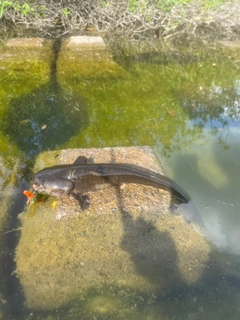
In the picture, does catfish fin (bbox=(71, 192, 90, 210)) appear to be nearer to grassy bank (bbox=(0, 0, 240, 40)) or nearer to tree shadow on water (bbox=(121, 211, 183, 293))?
tree shadow on water (bbox=(121, 211, 183, 293))

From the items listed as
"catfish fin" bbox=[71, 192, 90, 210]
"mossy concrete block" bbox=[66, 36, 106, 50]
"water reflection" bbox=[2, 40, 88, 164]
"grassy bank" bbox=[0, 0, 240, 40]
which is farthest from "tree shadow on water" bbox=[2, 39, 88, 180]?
"grassy bank" bbox=[0, 0, 240, 40]

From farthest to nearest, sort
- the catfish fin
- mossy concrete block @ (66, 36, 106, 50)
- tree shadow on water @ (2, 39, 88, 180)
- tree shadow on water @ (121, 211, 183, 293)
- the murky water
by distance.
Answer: mossy concrete block @ (66, 36, 106, 50)
tree shadow on water @ (2, 39, 88, 180)
the catfish fin
tree shadow on water @ (121, 211, 183, 293)
the murky water

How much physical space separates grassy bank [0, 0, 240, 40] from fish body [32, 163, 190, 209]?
6990 millimetres

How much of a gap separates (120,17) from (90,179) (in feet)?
25.8

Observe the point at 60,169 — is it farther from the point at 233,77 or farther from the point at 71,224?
the point at 233,77

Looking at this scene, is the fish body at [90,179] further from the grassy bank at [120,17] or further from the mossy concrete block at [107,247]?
the grassy bank at [120,17]

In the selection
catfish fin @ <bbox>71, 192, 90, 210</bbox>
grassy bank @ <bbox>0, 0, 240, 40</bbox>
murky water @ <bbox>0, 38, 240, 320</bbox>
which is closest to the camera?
murky water @ <bbox>0, 38, 240, 320</bbox>

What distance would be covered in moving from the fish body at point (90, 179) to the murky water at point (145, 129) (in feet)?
1.08

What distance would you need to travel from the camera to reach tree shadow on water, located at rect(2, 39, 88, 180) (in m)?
4.49

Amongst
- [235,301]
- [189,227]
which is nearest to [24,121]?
[189,227]

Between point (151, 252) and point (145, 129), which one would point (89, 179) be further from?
point (145, 129)

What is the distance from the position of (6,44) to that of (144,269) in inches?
283

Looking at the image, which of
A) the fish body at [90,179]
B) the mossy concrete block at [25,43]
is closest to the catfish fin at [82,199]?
the fish body at [90,179]

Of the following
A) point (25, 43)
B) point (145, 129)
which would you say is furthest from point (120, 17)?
point (145, 129)
